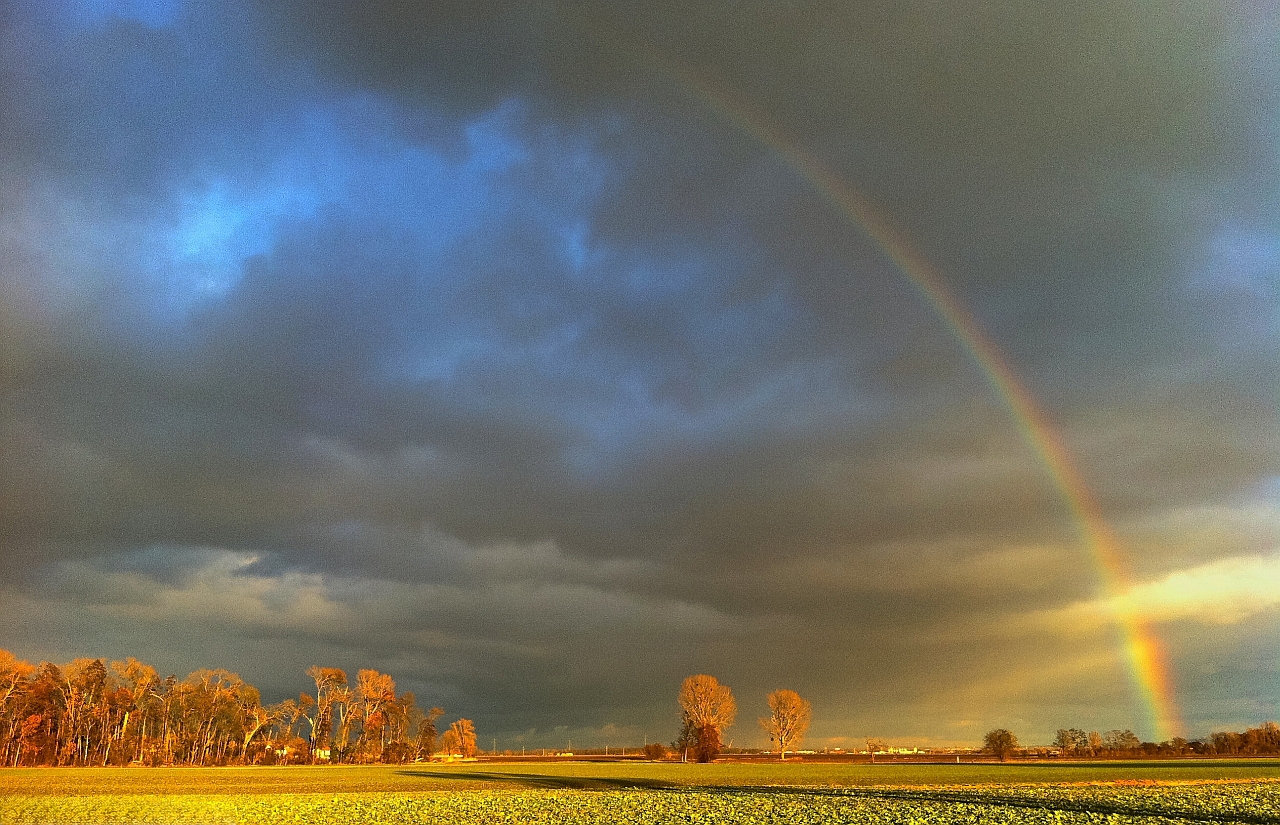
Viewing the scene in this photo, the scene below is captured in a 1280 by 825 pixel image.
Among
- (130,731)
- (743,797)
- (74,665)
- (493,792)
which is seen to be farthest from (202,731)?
(743,797)

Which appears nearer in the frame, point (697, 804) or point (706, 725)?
point (697, 804)

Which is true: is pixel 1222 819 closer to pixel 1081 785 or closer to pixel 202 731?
pixel 1081 785

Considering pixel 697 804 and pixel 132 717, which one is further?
pixel 132 717

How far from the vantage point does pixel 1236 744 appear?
193 m

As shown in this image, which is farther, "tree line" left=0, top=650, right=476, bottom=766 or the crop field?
"tree line" left=0, top=650, right=476, bottom=766

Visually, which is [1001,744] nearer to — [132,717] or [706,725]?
[706,725]

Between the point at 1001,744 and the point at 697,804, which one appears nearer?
the point at 697,804

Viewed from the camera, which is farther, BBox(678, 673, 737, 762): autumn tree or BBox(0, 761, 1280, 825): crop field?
BBox(678, 673, 737, 762): autumn tree

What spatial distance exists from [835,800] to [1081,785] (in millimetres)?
27664

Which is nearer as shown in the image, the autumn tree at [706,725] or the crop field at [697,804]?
the crop field at [697,804]

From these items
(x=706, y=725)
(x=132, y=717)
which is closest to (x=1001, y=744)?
(x=706, y=725)

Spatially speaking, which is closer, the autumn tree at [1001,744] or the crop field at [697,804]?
the crop field at [697,804]

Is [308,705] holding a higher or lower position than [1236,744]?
higher

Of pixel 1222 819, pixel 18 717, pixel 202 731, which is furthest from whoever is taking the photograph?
pixel 202 731
